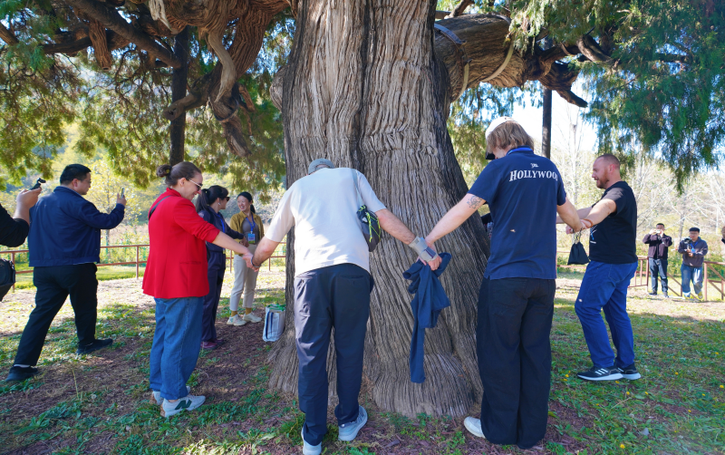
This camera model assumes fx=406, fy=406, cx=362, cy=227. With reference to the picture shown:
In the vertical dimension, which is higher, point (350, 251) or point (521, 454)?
point (350, 251)

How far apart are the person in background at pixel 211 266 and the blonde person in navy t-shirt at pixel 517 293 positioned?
9.36ft

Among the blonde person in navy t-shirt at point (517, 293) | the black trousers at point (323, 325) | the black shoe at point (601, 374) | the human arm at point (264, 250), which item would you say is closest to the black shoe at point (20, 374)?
the human arm at point (264, 250)

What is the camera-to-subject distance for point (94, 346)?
427 centimetres

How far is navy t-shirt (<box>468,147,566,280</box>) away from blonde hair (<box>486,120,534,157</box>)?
16 cm

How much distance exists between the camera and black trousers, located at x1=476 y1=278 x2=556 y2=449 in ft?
7.75

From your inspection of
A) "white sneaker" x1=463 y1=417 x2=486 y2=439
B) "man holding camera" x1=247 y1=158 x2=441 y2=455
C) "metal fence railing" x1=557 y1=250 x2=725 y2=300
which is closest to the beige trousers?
"man holding camera" x1=247 y1=158 x2=441 y2=455

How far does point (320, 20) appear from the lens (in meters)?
3.34

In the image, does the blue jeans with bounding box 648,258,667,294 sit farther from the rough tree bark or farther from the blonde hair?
the rough tree bark

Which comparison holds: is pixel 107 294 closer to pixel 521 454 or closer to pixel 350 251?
pixel 350 251

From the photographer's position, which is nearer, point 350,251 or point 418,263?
point 350,251

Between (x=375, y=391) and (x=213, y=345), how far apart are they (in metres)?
2.10

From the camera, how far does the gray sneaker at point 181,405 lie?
9.39 ft

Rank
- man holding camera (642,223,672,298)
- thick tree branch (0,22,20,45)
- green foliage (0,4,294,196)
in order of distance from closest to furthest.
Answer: thick tree branch (0,22,20,45), green foliage (0,4,294,196), man holding camera (642,223,672,298)

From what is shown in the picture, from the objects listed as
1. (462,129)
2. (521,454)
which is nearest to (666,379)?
(521,454)
